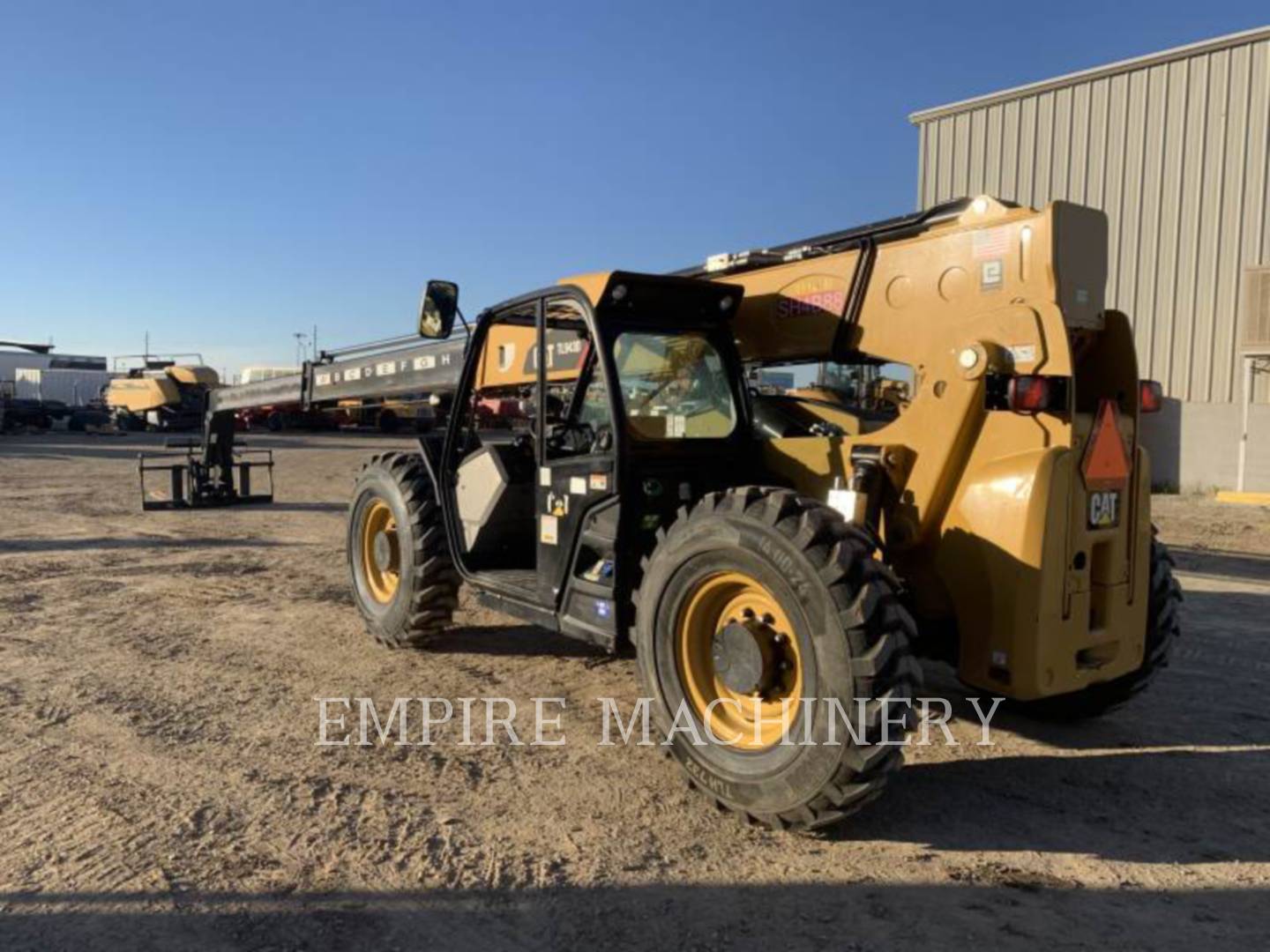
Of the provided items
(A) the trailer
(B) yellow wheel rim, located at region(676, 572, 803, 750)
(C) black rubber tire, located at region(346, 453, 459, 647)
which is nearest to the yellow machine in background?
(A) the trailer

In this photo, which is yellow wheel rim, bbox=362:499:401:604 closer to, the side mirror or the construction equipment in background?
the side mirror

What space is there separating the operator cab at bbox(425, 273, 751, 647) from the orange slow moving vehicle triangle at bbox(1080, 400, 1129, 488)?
183cm

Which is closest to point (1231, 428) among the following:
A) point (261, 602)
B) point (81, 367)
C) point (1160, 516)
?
point (1160, 516)

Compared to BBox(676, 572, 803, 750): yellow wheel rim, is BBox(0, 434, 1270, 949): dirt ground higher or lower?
lower

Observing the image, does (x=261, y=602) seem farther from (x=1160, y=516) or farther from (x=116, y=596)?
(x=1160, y=516)

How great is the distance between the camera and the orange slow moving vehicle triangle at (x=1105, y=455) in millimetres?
4082

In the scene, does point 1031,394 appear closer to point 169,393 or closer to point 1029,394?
point 1029,394

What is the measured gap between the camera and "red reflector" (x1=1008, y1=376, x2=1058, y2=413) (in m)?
3.87

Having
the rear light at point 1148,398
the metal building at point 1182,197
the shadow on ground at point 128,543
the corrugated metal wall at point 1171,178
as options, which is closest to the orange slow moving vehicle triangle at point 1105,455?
the rear light at point 1148,398

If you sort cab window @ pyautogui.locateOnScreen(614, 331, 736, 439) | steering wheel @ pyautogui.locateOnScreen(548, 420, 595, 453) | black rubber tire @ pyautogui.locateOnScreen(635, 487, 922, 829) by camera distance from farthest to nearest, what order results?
steering wheel @ pyautogui.locateOnScreen(548, 420, 595, 453) < cab window @ pyautogui.locateOnScreen(614, 331, 736, 439) < black rubber tire @ pyautogui.locateOnScreen(635, 487, 922, 829)

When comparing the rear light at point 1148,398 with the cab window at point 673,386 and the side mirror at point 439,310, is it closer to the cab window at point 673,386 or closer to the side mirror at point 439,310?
the cab window at point 673,386

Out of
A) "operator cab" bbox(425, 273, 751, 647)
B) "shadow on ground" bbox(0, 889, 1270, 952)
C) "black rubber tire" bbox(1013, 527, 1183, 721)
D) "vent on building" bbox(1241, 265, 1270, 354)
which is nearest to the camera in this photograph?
"shadow on ground" bbox(0, 889, 1270, 952)

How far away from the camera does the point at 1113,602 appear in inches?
170

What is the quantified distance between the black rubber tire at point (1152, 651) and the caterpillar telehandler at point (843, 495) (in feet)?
0.04
